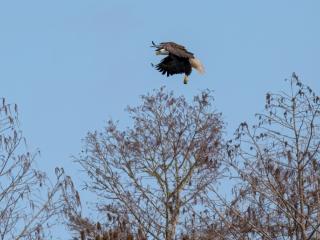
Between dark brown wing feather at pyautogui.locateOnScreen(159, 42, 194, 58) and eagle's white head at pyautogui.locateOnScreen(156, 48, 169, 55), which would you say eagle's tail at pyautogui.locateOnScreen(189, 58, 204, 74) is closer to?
dark brown wing feather at pyautogui.locateOnScreen(159, 42, 194, 58)

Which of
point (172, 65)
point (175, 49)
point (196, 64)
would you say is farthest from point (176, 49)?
point (196, 64)

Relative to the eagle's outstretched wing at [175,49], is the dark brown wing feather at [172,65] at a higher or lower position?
lower

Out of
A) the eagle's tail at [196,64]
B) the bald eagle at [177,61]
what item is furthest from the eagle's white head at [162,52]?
the eagle's tail at [196,64]

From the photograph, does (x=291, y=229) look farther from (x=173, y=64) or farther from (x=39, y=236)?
(x=173, y=64)

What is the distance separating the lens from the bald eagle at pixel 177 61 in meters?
22.1

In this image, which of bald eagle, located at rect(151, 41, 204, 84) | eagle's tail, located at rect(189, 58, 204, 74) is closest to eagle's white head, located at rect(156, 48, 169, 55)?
bald eagle, located at rect(151, 41, 204, 84)

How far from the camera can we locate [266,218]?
15.5m

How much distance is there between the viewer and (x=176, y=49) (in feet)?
72.7

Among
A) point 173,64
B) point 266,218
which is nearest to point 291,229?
point 266,218

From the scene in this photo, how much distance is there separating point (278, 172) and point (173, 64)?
7625mm

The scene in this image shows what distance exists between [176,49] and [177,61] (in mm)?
229

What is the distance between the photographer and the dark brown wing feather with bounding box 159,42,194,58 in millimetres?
22014

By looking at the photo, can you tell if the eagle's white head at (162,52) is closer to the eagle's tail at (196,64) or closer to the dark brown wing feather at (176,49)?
the dark brown wing feather at (176,49)

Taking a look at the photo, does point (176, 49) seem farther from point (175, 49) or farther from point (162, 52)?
point (162, 52)
